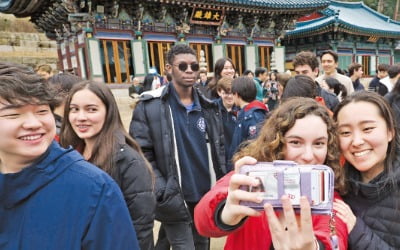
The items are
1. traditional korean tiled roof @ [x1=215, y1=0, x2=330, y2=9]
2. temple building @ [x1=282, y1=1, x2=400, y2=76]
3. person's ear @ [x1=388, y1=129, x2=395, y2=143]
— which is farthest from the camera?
temple building @ [x1=282, y1=1, x2=400, y2=76]

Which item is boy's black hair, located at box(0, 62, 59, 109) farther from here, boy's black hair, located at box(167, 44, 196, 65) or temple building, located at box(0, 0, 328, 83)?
temple building, located at box(0, 0, 328, 83)

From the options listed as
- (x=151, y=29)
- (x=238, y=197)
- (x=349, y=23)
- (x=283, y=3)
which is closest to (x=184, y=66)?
(x=238, y=197)

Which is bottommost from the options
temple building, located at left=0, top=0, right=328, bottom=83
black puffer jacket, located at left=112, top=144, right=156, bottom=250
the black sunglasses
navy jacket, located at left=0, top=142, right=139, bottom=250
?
black puffer jacket, located at left=112, top=144, right=156, bottom=250

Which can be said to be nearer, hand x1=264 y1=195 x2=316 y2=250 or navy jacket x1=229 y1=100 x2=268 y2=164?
hand x1=264 y1=195 x2=316 y2=250

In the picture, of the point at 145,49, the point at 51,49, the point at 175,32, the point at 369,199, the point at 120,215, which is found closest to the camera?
the point at 120,215

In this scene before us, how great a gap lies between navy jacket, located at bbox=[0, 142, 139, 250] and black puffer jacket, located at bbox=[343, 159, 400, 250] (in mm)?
863

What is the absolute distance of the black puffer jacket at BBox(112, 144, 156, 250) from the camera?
177 cm

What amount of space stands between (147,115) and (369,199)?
5.34 feet

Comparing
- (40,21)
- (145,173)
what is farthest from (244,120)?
(40,21)

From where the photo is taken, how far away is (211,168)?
272cm

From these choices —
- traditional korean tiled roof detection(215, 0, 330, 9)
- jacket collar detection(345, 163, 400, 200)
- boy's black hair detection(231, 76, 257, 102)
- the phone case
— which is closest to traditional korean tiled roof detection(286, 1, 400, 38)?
traditional korean tiled roof detection(215, 0, 330, 9)

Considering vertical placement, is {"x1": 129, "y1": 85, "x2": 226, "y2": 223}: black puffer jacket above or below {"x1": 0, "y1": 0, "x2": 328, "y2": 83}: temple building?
below

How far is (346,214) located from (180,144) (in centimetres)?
153

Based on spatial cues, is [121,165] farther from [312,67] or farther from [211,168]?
[312,67]
